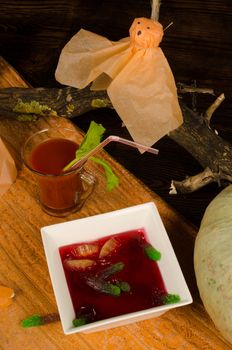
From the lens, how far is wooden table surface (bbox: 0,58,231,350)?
1.12 meters

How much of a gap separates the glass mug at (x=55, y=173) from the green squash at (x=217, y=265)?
31 cm

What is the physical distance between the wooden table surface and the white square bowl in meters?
0.04

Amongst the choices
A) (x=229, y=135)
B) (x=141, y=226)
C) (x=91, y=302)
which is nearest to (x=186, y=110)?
(x=229, y=135)

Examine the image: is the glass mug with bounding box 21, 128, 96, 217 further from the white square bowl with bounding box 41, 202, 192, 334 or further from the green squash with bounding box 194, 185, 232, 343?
the green squash with bounding box 194, 185, 232, 343

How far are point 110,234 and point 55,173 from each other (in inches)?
7.1

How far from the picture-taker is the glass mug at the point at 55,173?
1.21 meters

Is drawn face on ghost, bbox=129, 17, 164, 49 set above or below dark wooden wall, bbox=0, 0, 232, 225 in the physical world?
above

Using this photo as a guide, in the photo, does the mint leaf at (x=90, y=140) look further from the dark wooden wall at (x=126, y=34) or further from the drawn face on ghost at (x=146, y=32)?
the dark wooden wall at (x=126, y=34)

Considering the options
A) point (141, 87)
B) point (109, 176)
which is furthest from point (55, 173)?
point (141, 87)

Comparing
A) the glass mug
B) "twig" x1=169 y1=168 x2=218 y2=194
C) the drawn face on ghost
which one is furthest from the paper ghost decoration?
"twig" x1=169 y1=168 x2=218 y2=194

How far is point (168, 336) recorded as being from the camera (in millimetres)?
1132

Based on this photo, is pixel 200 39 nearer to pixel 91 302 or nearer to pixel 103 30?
pixel 103 30

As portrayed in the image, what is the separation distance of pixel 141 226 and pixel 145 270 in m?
0.11

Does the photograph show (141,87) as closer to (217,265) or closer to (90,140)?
(90,140)
